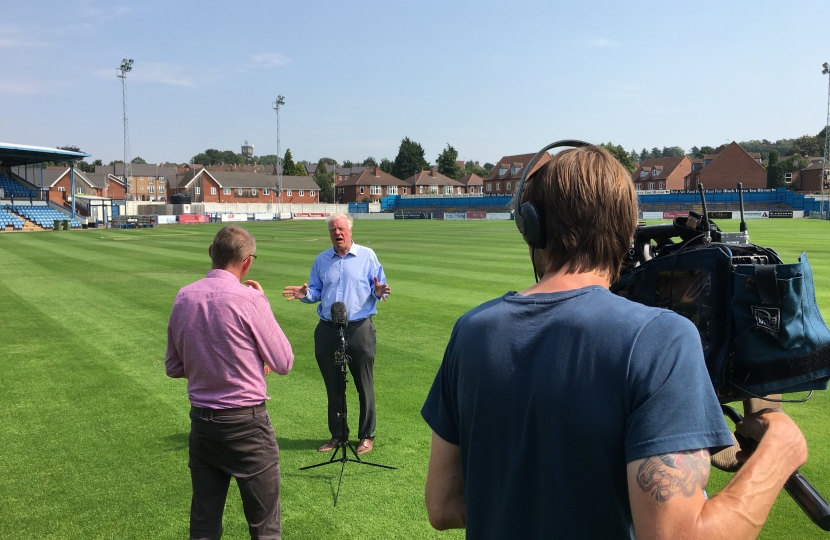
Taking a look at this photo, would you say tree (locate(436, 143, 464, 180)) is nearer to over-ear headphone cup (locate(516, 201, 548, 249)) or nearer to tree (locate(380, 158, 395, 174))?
tree (locate(380, 158, 395, 174))

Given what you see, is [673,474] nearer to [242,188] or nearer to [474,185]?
[242,188]

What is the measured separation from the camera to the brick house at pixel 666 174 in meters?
95.7

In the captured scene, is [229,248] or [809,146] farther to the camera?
[809,146]

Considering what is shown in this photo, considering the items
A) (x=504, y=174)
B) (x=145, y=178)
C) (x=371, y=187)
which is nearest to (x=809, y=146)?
Result: (x=504, y=174)

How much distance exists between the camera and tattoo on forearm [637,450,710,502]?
1.34 meters

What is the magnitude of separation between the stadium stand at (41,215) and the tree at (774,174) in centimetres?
8442

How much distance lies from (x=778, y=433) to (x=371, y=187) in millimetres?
112638

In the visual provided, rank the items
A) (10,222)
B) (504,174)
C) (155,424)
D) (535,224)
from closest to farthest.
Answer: (535,224), (155,424), (10,222), (504,174)

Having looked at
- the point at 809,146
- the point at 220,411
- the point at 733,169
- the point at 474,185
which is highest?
the point at 809,146

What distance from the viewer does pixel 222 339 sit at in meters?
3.57

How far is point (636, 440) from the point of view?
1355mm

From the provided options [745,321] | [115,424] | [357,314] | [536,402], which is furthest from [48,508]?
[745,321]

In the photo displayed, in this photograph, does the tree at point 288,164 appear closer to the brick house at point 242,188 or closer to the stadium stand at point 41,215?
the brick house at point 242,188

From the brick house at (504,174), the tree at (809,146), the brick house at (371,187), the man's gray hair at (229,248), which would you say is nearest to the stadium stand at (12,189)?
the brick house at (371,187)
